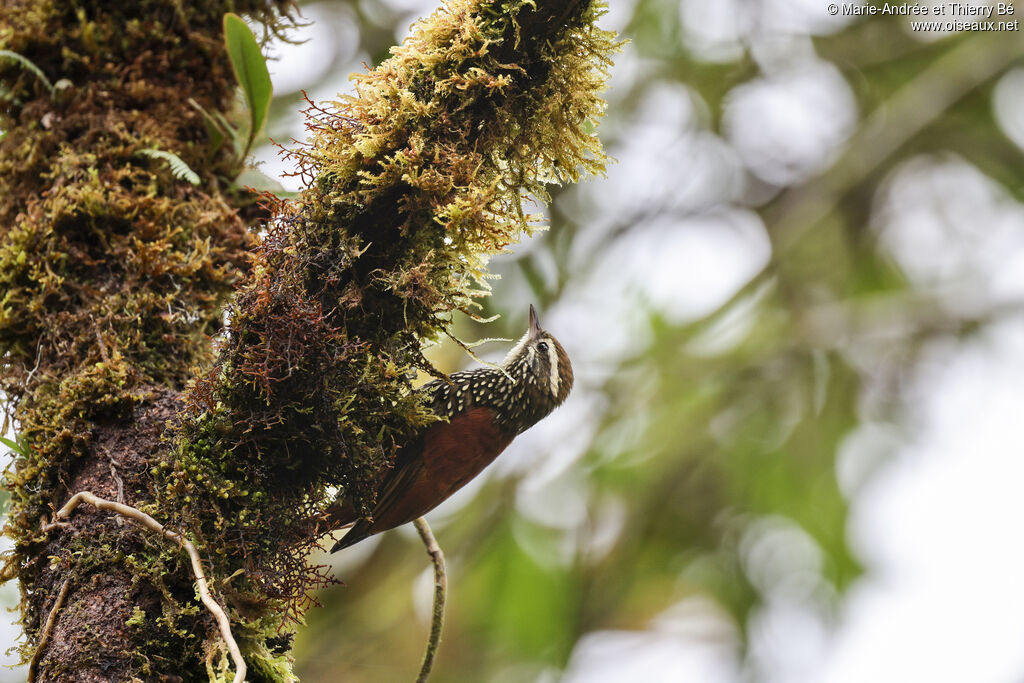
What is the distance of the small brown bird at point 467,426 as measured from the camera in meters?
2.52

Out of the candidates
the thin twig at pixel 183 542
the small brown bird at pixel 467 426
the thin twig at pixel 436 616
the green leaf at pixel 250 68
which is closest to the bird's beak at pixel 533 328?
the small brown bird at pixel 467 426

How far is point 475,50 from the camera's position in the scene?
6.16 feet

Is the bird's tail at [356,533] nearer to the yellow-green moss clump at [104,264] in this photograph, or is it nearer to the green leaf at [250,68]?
the yellow-green moss clump at [104,264]

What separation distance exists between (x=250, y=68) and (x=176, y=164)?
375 mm

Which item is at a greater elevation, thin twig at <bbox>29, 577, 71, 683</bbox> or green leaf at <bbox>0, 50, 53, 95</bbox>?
green leaf at <bbox>0, 50, 53, 95</bbox>

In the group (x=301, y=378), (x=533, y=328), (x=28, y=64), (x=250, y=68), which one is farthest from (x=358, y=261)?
(x=28, y=64)

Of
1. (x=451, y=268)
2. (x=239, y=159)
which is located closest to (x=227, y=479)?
(x=451, y=268)

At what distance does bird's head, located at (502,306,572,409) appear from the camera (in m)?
2.88

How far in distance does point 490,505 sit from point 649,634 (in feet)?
5.66

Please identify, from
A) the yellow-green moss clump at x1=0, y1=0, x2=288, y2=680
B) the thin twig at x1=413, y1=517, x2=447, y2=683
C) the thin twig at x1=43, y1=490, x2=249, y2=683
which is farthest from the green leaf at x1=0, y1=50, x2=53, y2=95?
the thin twig at x1=413, y1=517, x2=447, y2=683

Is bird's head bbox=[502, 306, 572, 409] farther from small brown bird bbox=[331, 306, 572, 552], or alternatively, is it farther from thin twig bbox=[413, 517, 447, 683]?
thin twig bbox=[413, 517, 447, 683]

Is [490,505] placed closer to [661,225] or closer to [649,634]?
[649,634]

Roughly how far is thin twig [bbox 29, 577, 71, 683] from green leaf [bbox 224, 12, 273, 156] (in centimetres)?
149

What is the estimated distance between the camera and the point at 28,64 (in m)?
2.60
